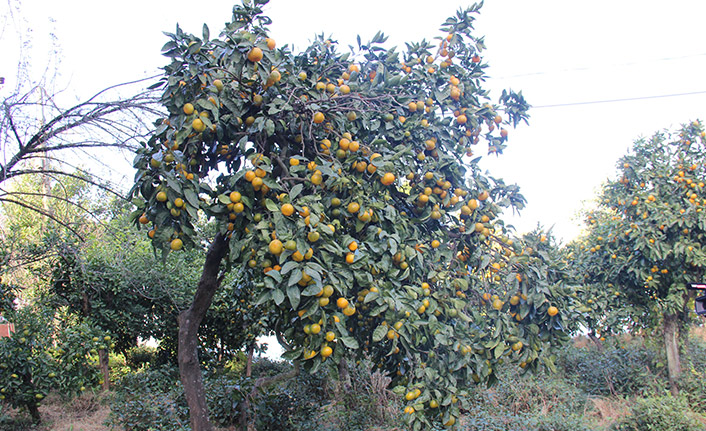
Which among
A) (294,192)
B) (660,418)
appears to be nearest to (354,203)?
(294,192)

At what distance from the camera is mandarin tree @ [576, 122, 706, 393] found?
17.6ft

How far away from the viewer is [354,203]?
2.29 metres

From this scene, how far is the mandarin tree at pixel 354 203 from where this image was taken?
7.02 feet

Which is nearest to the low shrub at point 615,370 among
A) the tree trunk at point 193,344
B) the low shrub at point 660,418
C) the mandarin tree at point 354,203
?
the low shrub at point 660,418

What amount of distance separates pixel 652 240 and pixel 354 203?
4.60 meters

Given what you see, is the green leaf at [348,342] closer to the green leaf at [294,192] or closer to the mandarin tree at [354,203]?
the mandarin tree at [354,203]

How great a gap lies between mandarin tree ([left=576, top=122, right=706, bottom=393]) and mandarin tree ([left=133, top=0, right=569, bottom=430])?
11.6 ft

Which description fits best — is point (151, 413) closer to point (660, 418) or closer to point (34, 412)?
point (34, 412)

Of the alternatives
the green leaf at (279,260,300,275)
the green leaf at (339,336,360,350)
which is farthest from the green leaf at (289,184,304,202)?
the green leaf at (339,336,360,350)

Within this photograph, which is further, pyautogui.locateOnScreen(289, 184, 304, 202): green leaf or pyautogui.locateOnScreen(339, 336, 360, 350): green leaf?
pyautogui.locateOnScreen(289, 184, 304, 202): green leaf

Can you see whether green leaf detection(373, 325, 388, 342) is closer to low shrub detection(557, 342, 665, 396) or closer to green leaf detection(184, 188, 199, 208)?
green leaf detection(184, 188, 199, 208)

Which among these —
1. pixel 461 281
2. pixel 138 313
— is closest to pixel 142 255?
pixel 138 313

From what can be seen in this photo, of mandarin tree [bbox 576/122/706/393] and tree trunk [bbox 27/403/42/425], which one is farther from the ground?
mandarin tree [bbox 576/122/706/393]

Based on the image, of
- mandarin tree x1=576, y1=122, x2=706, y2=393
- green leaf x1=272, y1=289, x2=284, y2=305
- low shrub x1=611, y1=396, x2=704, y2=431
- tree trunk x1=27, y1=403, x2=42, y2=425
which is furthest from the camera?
mandarin tree x1=576, y1=122, x2=706, y2=393
